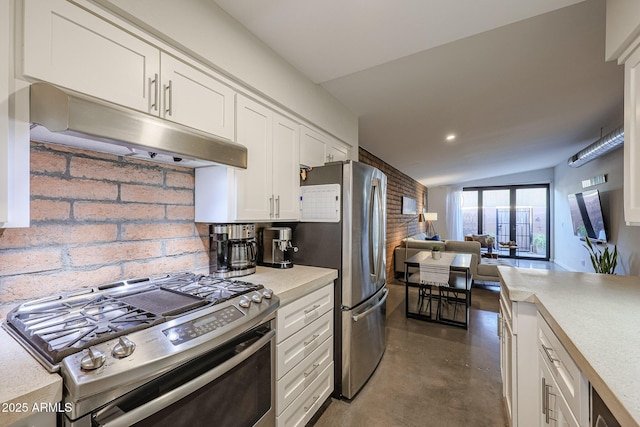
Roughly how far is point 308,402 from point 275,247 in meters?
1.03

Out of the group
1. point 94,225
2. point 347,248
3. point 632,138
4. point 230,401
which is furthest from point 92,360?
point 632,138

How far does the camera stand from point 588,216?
16.0 feet

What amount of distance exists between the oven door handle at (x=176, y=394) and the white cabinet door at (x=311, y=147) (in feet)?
4.88

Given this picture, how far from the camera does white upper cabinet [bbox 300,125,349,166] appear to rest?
2195mm

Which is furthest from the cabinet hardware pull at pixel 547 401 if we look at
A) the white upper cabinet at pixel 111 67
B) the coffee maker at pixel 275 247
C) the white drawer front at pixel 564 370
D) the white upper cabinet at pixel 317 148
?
the white upper cabinet at pixel 111 67

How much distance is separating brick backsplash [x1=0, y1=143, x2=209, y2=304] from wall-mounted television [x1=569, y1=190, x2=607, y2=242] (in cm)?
618

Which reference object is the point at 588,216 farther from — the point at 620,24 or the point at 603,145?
the point at 620,24

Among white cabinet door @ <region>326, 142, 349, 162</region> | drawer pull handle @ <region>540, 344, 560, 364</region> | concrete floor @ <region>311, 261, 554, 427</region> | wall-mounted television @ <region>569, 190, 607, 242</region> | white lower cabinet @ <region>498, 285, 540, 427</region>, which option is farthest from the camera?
wall-mounted television @ <region>569, 190, 607, 242</region>

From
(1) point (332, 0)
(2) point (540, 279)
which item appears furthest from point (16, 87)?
(2) point (540, 279)

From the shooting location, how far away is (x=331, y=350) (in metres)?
1.92

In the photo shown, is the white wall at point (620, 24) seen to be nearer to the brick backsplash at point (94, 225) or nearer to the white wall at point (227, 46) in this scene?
the white wall at point (227, 46)

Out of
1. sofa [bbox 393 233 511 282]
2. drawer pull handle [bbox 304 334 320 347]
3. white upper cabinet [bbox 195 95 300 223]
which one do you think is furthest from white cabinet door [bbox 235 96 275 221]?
sofa [bbox 393 233 511 282]

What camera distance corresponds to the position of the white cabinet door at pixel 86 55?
87cm

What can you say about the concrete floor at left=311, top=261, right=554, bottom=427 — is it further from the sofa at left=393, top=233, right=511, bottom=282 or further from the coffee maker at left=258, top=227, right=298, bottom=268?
the sofa at left=393, top=233, right=511, bottom=282
